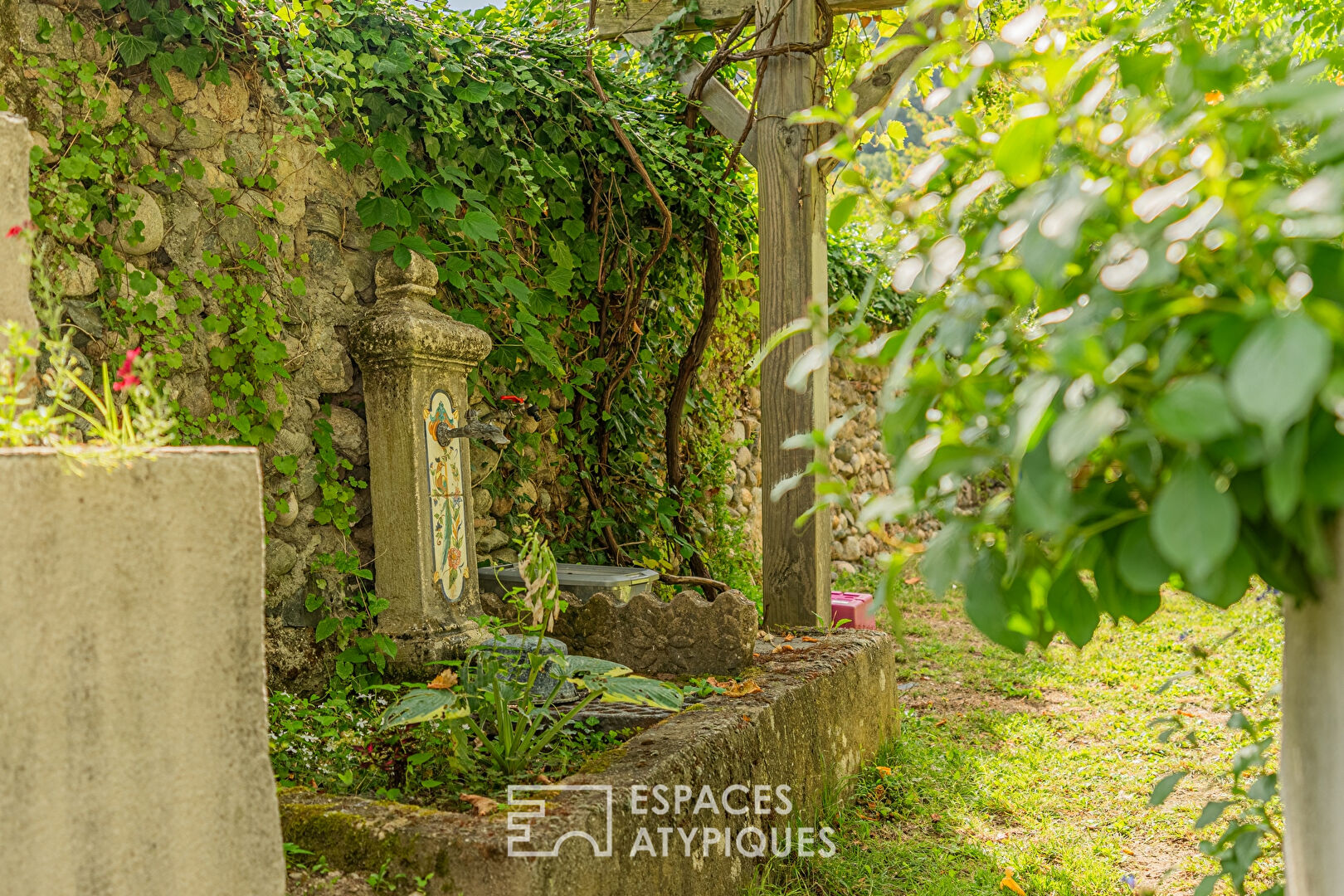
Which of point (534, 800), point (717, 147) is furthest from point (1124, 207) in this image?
point (717, 147)

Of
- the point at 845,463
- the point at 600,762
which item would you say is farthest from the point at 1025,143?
the point at 845,463

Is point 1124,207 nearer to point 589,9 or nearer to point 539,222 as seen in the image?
point 539,222

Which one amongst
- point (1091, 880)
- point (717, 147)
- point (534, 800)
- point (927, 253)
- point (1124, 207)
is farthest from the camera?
point (717, 147)

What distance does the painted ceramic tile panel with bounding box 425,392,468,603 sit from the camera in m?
2.92

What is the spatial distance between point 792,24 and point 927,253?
10.6 feet

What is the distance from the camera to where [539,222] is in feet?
12.2

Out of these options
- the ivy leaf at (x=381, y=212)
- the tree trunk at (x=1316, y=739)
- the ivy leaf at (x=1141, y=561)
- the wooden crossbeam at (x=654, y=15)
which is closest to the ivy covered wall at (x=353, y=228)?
the ivy leaf at (x=381, y=212)

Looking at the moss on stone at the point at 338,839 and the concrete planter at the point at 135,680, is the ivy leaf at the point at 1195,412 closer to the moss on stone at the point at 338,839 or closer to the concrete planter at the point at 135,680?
the concrete planter at the point at 135,680

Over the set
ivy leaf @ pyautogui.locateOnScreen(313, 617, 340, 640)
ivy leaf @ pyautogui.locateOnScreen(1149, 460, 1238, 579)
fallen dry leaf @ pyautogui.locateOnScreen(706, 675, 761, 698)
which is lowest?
fallen dry leaf @ pyautogui.locateOnScreen(706, 675, 761, 698)

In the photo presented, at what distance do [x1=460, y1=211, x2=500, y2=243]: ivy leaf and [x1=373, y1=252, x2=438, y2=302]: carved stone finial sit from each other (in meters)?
0.20

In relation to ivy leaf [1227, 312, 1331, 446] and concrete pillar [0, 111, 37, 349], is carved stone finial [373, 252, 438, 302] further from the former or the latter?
ivy leaf [1227, 312, 1331, 446]

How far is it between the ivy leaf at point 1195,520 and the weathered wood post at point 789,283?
3.01 meters

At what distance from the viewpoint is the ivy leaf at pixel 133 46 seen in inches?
96.4

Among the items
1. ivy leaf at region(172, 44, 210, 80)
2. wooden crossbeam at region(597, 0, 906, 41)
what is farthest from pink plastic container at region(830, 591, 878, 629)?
ivy leaf at region(172, 44, 210, 80)
